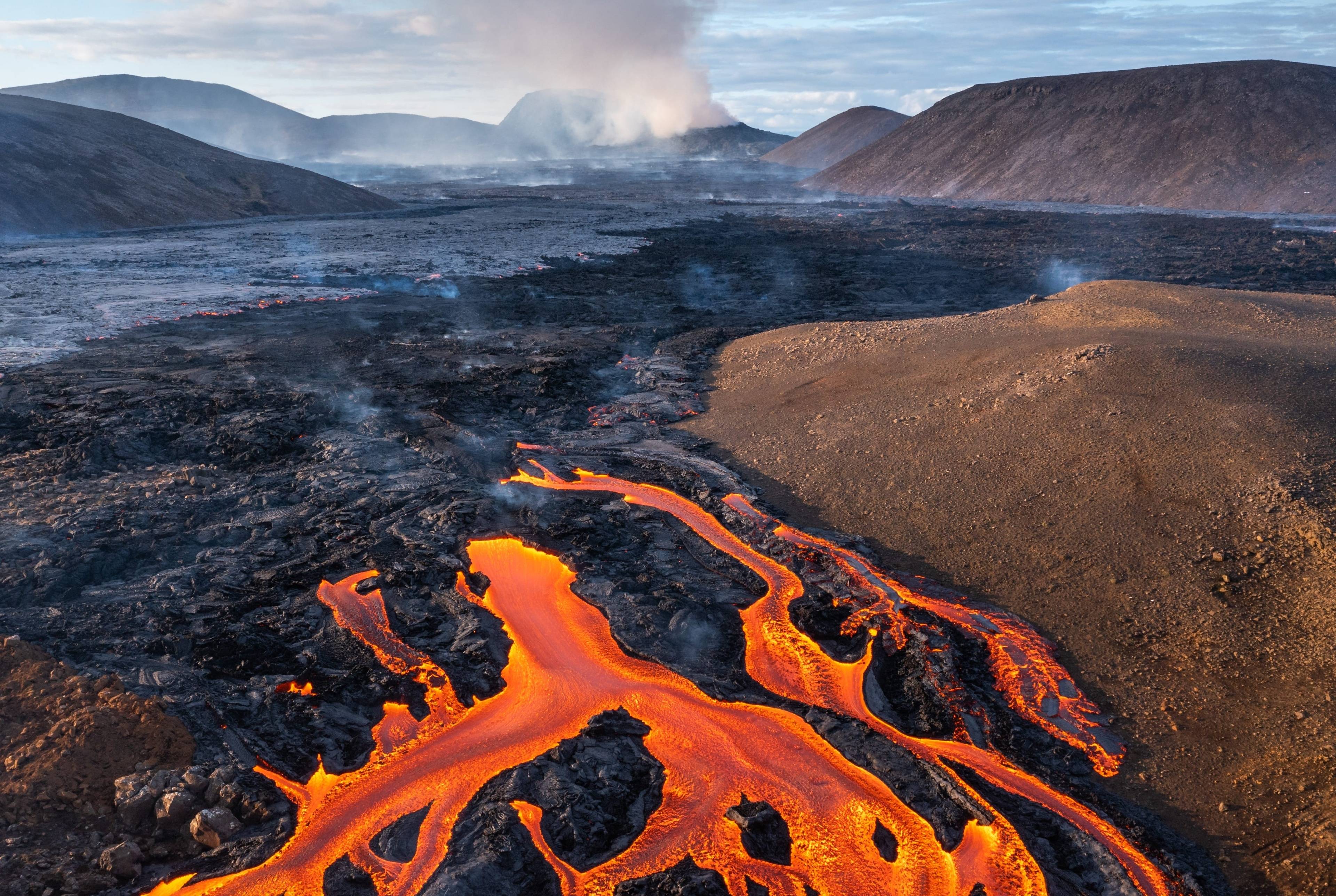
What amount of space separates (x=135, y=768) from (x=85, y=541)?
414 centimetres

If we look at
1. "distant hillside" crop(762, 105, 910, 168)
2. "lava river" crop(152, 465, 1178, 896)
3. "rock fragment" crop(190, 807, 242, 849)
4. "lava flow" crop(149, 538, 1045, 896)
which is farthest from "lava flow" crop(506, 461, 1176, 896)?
"distant hillside" crop(762, 105, 910, 168)

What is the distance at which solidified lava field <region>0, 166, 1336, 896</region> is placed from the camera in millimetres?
5898

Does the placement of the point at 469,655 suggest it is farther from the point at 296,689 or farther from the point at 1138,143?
the point at 1138,143

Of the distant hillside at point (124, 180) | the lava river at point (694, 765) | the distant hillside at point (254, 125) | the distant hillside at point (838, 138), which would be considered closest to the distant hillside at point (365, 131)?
the distant hillside at point (254, 125)

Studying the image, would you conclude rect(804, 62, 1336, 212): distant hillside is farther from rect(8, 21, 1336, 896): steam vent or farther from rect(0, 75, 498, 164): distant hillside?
rect(0, 75, 498, 164): distant hillside

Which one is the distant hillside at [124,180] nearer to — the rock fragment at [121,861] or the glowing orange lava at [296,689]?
the glowing orange lava at [296,689]

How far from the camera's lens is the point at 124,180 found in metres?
41.3

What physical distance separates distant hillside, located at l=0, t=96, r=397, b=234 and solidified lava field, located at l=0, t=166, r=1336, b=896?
89.9 feet

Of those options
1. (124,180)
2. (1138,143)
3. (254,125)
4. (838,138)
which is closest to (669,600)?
(124,180)

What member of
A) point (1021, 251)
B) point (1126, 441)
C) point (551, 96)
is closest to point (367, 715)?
point (1126, 441)

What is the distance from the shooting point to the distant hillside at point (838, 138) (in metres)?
103

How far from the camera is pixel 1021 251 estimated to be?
3350 centimetres

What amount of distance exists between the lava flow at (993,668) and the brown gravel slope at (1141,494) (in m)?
0.39

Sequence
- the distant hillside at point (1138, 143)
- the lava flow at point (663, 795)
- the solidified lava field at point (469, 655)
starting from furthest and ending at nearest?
the distant hillside at point (1138, 143)
the solidified lava field at point (469, 655)
the lava flow at point (663, 795)
